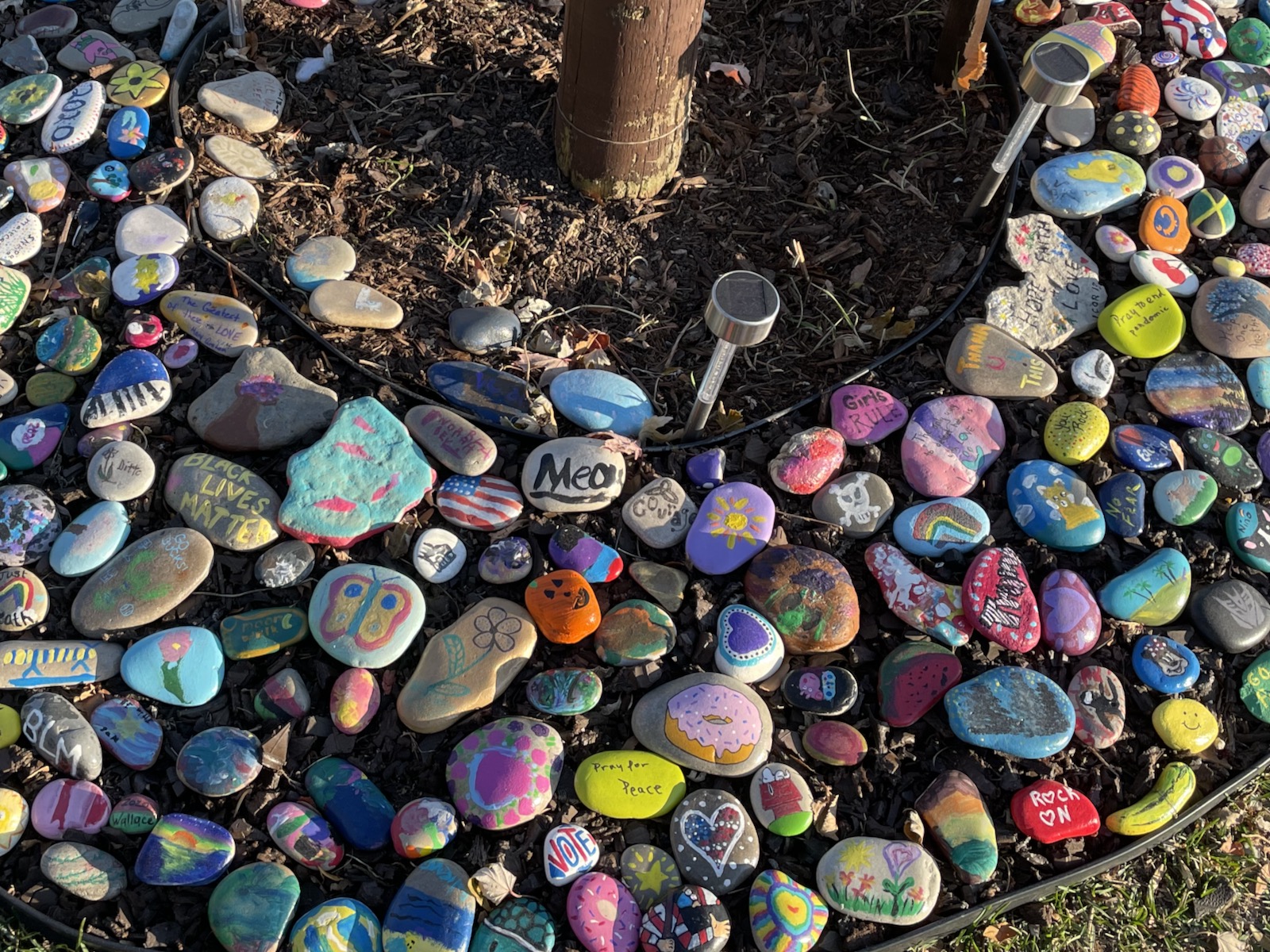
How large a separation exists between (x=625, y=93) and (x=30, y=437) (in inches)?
60.6

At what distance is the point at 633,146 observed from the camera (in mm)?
2562

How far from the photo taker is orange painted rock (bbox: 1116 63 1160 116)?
2838 millimetres

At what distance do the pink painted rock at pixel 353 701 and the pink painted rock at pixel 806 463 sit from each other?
0.96m

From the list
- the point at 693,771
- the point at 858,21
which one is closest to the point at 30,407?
the point at 693,771

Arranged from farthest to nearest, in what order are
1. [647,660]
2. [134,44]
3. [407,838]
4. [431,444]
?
[134,44]
[431,444]
[647,660]
[407,838]

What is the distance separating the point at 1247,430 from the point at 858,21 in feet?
5.14

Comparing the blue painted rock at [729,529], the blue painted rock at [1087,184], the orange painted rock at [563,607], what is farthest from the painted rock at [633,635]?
the blue painted rock at [1087,184]

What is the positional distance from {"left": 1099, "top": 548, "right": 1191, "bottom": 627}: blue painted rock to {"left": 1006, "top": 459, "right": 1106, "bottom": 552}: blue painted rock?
0.35 feet

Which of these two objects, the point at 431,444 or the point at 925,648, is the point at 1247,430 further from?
the point at 431,444

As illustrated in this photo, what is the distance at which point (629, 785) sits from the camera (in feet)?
6.49

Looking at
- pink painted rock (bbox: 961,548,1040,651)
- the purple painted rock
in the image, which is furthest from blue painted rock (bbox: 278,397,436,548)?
the purple painted rock

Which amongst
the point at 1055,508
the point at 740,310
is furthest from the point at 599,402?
the point at 1055,508

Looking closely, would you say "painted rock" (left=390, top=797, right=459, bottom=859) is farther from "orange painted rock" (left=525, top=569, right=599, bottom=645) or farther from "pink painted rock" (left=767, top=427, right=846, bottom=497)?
"pink painted rock" (left=767, top=427, right=846, bottom=497)

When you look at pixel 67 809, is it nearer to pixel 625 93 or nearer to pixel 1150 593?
pixel 625 93
